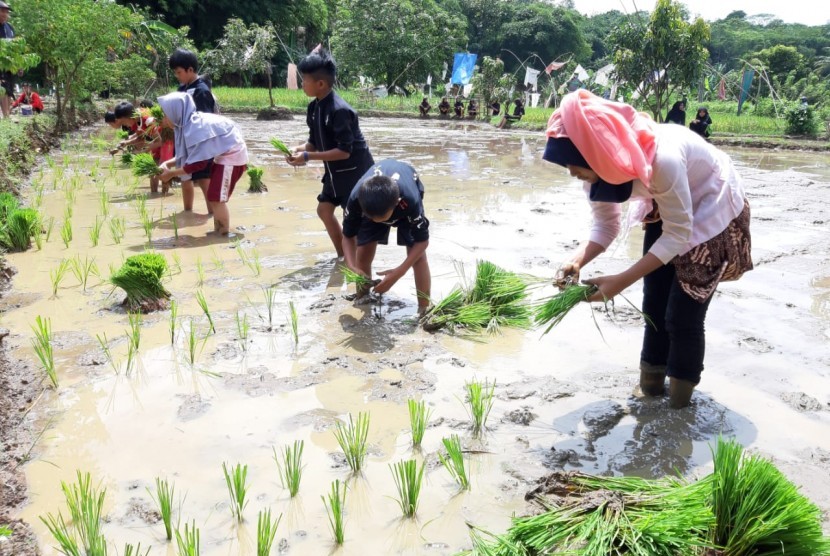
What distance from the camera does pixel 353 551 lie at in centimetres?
202

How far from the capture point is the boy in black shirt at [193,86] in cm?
563

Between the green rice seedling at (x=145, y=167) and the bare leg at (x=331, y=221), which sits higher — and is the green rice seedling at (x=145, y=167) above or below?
above

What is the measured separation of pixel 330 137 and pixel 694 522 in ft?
11.5

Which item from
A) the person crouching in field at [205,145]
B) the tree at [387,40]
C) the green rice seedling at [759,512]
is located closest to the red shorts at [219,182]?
the person crouching in field at [205,145]

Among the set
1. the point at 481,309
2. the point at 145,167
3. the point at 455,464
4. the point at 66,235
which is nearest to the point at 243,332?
the point at 481,309

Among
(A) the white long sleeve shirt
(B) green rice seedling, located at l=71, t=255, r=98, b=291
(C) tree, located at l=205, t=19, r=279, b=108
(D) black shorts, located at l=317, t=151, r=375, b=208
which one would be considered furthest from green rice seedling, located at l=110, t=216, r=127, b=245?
(C) tree, located at l=205, t=19, r=279, b=108

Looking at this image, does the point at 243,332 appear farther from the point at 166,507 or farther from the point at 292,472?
the point at 166,507

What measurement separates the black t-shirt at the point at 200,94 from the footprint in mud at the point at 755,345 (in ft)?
15.5

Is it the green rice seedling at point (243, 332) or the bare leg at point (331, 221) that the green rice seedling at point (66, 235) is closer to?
the bare leg at point (331, 221)

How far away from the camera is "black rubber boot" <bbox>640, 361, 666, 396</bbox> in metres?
2.90

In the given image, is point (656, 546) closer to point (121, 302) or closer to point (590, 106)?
point (590, 106)

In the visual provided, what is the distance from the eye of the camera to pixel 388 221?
3615 mm

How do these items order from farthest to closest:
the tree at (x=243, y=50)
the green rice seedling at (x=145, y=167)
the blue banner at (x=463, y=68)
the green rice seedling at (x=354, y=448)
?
1. the blue banner at (x=463, y=68)
2. the tree at (x=243, y=50)
3. the green rice seedling at (x=145, y=167)
4. the green rice seedling at (x=354, y=448)

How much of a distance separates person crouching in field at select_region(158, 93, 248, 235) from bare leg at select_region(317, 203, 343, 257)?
1072 millimetres
